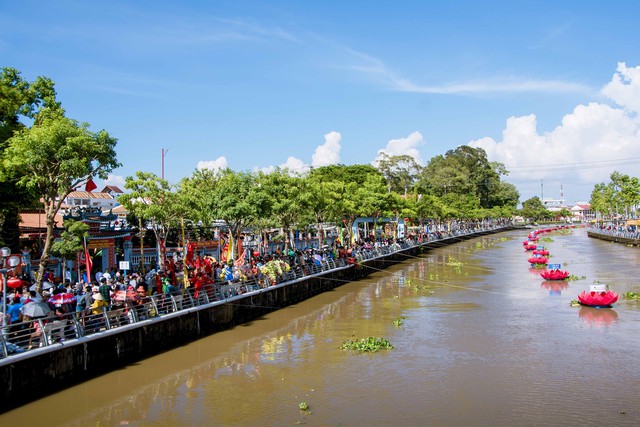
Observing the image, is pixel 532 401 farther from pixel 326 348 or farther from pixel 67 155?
pixel 67 155

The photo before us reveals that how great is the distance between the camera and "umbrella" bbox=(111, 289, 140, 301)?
18.0 m

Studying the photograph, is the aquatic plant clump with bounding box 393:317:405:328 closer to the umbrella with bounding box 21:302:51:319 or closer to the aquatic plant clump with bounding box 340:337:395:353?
the aquatic plant clump with bounding box 340:337:395:353

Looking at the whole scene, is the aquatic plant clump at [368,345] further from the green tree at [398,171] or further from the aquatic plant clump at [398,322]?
the green tree at [398,171]

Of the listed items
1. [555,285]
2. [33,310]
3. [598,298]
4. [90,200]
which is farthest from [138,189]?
[90,200]

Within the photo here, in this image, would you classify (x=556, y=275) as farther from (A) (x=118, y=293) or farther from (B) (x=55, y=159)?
(B) (x=55, y=159)

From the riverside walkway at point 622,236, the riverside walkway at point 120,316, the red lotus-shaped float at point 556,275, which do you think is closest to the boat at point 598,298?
the red lotus-shaped float at point 556,275

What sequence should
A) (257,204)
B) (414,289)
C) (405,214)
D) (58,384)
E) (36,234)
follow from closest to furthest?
(58,384) < (257,204) < (36,234) < (414,289) < (405,214)

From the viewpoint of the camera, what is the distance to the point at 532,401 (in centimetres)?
1416

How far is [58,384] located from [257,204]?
46.4ft

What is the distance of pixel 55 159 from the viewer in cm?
1739

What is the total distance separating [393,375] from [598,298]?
14.0 metres

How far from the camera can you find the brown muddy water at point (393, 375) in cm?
1342

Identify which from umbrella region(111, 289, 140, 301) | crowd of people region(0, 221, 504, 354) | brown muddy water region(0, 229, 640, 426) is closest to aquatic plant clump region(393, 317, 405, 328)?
brown muddy water region(0, 229, 640, 426)

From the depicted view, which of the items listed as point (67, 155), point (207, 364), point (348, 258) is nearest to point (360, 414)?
point (207, 364)
